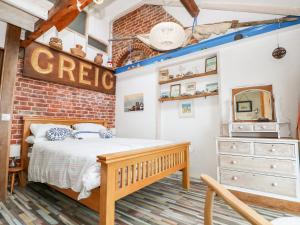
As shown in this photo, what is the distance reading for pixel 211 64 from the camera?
3.28 m

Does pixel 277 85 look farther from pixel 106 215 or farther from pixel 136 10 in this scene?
pixel 136 10

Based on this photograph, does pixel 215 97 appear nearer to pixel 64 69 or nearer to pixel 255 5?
pixel 255 5

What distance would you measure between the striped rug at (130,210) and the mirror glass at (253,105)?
4.08 ft

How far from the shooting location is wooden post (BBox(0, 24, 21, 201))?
7.74 ft

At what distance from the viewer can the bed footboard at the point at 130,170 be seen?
1.50m

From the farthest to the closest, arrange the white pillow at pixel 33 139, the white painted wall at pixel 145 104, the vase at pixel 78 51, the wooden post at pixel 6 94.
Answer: the white painted wall at pixel 145 104 → the vase at pixel 78 51 → the white pillow at pixel 33 139 → the wooden post at pixel 6 94

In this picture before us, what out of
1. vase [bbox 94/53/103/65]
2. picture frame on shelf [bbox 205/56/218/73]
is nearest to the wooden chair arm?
picture frame on shelf [bbox 205/56/218/73]

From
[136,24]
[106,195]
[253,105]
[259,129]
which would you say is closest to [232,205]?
[106,195]

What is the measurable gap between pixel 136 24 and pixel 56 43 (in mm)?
1984

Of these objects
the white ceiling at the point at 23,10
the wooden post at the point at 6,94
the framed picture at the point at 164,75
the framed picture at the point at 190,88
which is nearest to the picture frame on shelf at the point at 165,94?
the framed picture at the point at 164,75

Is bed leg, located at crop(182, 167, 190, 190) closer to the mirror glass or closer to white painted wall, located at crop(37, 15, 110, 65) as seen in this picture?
the mirror glass

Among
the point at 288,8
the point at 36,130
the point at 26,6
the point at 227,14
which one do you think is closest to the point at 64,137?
the point at 36,130

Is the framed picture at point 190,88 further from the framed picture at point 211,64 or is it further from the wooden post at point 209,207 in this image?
the wooden post at point 209,207

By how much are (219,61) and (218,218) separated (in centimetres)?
240
